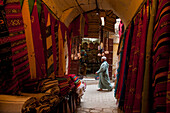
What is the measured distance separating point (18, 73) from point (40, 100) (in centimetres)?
37

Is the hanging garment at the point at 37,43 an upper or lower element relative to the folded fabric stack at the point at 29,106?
upper

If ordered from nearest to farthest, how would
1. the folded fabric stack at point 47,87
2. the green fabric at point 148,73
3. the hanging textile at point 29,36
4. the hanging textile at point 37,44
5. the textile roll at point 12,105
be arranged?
the textile roll at point 12,105 < the green fabric at point 148,73 < the folded fabric stack at point 47,87 < the hanging textile at point 29,36 < the hanging textile at point 37,44

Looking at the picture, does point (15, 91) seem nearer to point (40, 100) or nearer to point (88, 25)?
point (40, 100)

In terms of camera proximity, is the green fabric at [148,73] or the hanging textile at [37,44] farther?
the hanging textile at [37,44]

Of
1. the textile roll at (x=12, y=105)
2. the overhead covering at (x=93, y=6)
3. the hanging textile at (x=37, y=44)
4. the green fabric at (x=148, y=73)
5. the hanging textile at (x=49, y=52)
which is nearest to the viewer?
the textile roll at (x=12, y=105)

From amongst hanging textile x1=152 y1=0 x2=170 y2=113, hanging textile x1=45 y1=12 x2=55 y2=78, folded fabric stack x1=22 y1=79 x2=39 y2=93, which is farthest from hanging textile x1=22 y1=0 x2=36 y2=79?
hanging textile x1=152 y1=0 x2=170 y2=113

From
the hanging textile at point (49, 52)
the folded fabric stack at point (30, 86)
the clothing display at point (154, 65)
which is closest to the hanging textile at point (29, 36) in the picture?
the folded fabric stack at point (30, 86)

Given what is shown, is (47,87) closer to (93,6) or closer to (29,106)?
(29,106)

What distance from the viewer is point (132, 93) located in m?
1.55

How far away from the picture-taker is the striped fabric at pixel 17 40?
4.05ft

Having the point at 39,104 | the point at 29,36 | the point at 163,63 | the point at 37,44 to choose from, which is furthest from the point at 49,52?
the point at 163,63

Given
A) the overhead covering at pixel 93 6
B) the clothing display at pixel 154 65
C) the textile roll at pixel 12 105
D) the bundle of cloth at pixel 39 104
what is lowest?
the bundle of cloth at pixel 39 104

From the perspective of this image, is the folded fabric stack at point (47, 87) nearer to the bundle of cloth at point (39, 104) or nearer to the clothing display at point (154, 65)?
the bundle of cloth at point (39, 104)

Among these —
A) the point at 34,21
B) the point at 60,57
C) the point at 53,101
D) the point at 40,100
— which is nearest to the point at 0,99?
the point at 40,100
